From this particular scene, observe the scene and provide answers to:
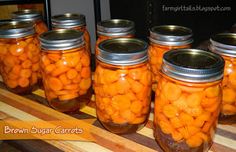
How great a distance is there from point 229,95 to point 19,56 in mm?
464

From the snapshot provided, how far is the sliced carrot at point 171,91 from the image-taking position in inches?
17.7

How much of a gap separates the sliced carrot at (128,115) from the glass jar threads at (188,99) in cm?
5

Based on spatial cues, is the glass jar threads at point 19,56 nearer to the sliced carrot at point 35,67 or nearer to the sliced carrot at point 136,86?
the sliced carrot at point 35,67

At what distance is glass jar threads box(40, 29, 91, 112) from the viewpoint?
0.57 metres

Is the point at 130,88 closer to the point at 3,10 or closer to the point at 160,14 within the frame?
the point at 160,14

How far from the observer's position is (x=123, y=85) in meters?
0.51

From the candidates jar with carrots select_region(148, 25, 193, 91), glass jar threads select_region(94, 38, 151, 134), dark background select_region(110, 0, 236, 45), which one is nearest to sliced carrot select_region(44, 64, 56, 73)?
glass jar threads select_region(94, 38, 151, 134)

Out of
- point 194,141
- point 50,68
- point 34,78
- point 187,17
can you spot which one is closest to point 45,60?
point 50,68

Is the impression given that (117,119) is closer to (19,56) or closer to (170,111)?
(170,111)

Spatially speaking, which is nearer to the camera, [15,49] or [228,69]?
[228,69]

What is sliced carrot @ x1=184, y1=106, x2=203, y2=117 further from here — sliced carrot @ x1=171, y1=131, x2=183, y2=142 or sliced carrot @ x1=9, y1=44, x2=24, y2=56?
sliced carrot @ x1=9, y1=44, x2=24, y2=56

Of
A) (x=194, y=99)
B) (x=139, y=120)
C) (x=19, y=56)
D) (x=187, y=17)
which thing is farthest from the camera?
(x=187, y=17)

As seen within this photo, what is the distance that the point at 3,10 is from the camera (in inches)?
43.0

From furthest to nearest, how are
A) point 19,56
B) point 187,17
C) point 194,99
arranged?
point 187,17 → point 19,56 → point 194,99
